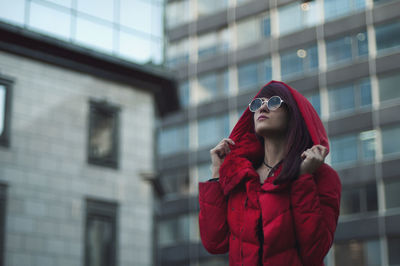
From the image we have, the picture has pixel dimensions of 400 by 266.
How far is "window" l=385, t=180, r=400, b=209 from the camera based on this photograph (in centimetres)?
3803

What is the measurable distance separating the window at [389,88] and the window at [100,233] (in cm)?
2168

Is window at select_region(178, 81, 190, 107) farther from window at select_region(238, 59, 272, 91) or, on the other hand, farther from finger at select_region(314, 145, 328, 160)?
finger at select_region(314, 145, 328, 160)

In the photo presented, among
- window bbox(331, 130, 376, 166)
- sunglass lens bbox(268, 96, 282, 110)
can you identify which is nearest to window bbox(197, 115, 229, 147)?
window bbox(331, 130, 376, 166)

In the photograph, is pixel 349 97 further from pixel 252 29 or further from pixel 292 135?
pixel 292 135

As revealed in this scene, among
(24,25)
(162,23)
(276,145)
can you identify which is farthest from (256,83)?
(276,145)

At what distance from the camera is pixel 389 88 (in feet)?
129

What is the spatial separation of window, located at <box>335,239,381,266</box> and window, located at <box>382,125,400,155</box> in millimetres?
5182

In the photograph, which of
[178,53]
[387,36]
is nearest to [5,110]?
[387,36]

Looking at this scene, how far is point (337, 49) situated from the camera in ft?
137

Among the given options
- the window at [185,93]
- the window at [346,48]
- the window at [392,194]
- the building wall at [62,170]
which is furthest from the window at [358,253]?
the building wall at [62,170]

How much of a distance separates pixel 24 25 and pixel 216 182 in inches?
713

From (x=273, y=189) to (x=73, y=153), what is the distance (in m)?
18.9

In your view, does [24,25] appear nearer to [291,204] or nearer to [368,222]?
[291,204]

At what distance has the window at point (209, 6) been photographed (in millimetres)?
48716
